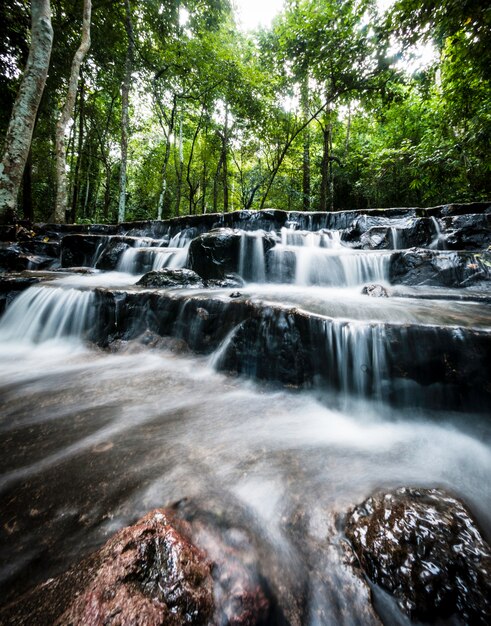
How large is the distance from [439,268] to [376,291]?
54.7 inches

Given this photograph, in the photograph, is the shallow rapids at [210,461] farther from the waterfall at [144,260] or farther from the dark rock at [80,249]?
the dark rock at [80,249]

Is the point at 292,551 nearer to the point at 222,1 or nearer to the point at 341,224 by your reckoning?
the point at 341,224

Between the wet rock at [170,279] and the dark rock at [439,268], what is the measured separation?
12.5 ft

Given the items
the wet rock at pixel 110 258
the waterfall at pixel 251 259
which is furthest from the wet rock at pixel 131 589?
the wet rock at pixel 110 258

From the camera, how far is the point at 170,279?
521 centimetres

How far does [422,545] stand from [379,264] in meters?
5.08

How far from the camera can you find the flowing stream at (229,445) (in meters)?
1.28

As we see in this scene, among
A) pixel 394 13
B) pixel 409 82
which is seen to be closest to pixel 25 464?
pixel 394 13

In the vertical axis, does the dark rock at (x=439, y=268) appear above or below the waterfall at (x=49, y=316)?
above

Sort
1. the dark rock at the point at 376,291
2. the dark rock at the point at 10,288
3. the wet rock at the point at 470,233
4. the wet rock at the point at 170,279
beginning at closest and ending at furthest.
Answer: the dark rock at the point at 376,291, the dark rock at the point at 10,288, the wet rock at the point at 170,279, the wet rock at the point at 470,233

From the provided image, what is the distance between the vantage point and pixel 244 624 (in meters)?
0.94

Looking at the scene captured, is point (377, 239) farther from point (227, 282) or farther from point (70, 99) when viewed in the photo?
point (70, 99)

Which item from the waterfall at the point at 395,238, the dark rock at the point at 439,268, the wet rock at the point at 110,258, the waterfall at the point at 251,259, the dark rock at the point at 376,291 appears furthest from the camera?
the wet rock at the point at 110,258

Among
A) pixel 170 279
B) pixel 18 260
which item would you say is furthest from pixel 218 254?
pixel 18 260
